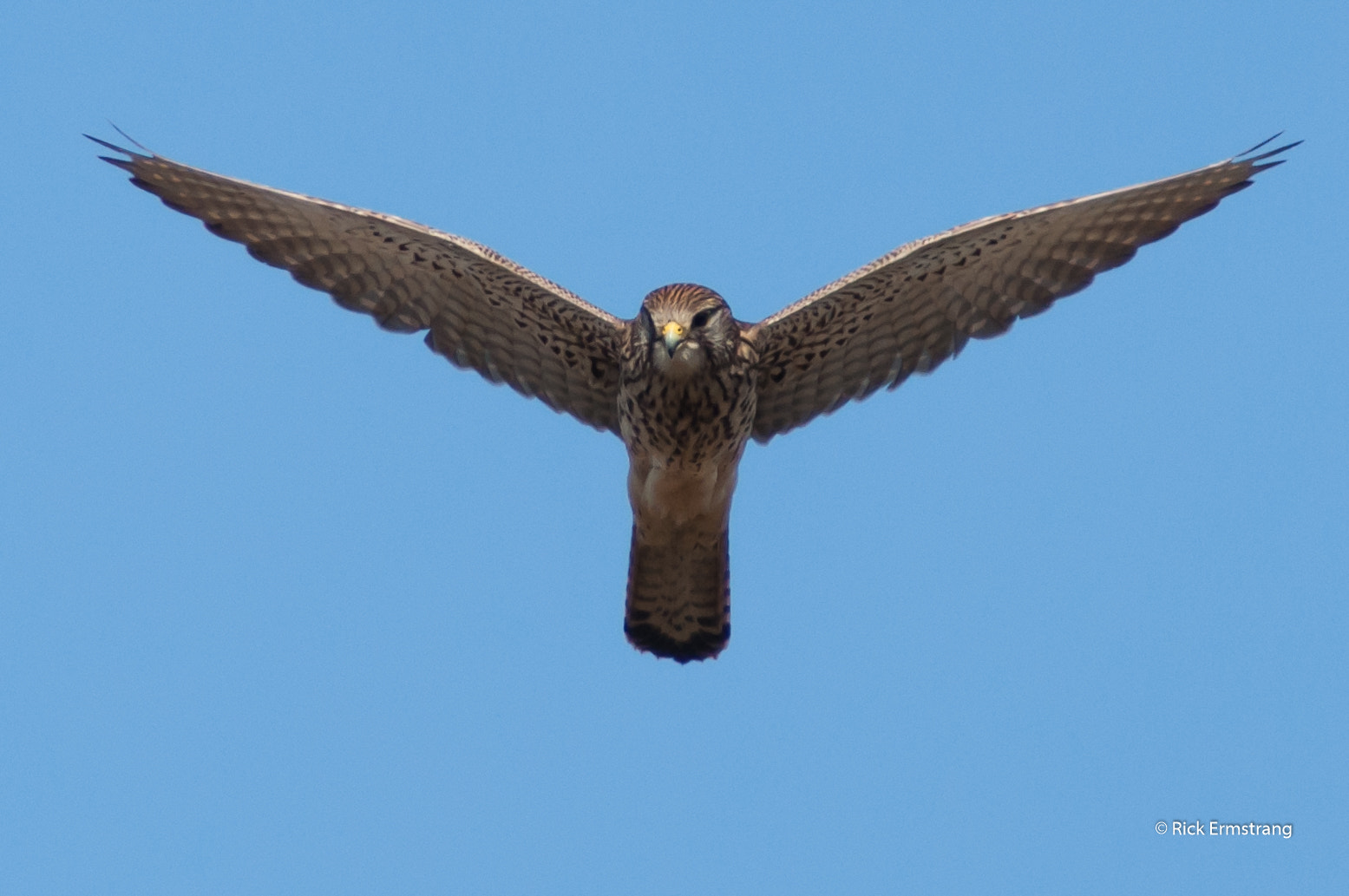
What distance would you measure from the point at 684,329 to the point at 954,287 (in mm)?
1624

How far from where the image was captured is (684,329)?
7930 millimetres

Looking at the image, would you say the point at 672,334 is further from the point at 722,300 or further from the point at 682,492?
the point at 682,492

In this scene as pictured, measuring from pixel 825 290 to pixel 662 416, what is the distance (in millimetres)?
1079

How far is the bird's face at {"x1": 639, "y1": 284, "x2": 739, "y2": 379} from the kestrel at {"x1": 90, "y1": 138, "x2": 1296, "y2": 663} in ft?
0.36

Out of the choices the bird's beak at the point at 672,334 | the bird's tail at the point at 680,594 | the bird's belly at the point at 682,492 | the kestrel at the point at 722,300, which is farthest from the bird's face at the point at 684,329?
the bird's tail at the point at 680,594

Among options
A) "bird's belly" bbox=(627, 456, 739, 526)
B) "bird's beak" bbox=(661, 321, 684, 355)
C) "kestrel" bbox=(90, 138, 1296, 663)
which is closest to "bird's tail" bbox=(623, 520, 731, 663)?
"kestrel" bbox=(90, 138, 1296, 663)

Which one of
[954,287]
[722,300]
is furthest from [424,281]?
[954,287]

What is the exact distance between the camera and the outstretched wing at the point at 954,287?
8.57m

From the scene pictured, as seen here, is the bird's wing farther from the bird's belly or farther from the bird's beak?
the bird's beak

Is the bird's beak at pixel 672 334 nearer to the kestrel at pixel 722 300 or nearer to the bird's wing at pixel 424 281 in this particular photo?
the kestrel at pixel 722 300

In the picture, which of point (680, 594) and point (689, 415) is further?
point (680, 594)

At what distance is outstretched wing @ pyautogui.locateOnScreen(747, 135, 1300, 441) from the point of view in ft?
28.1

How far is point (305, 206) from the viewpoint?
340 inches

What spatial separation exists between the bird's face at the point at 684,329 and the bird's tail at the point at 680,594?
114cm
